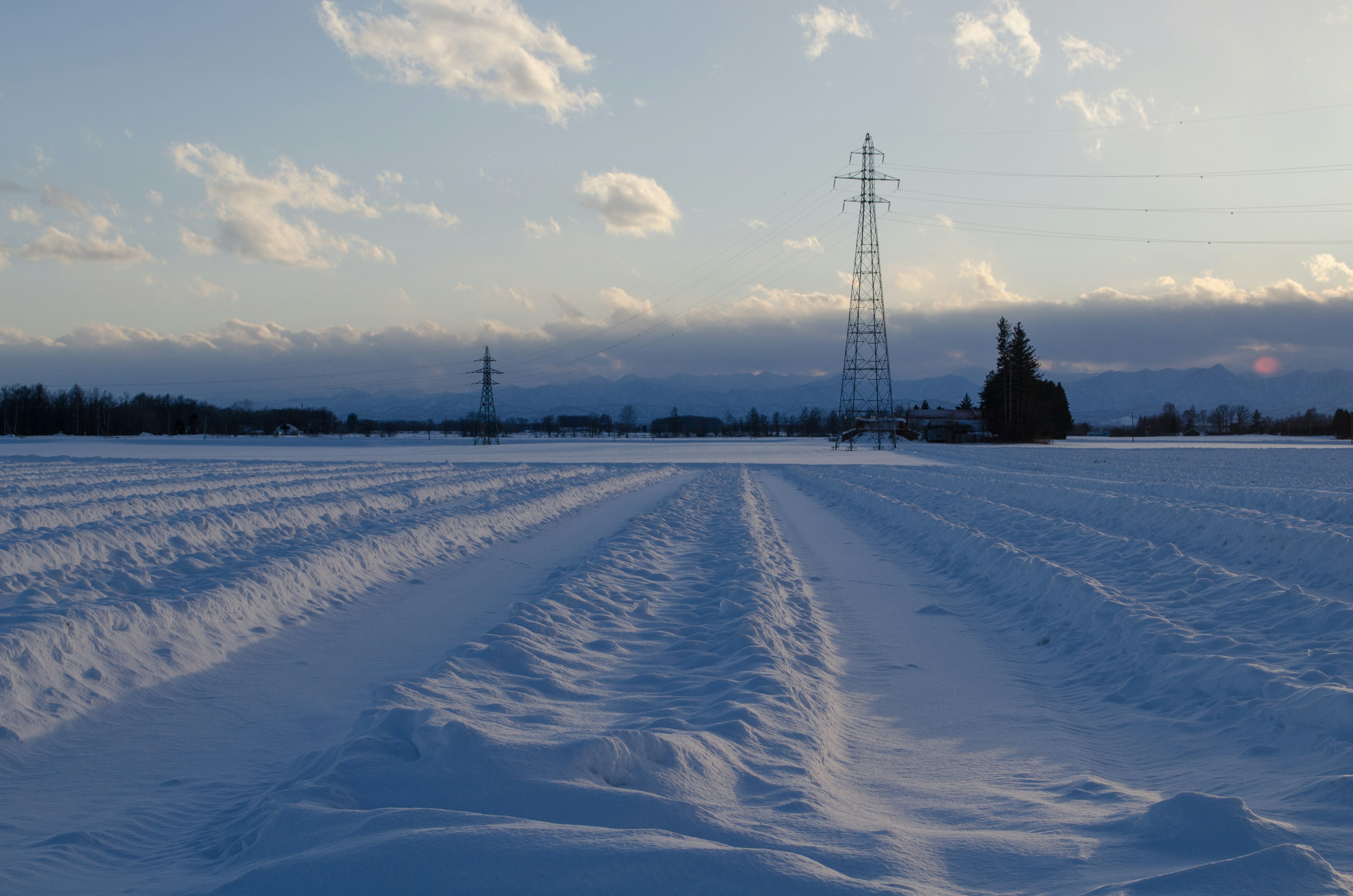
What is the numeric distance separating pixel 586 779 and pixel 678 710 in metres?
1.64

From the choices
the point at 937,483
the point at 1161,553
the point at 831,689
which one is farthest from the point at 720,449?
the point at 831,689

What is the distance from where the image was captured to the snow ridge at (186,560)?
6961 millimetres

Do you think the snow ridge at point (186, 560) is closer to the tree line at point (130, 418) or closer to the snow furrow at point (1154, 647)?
the snow furrow at point (1154, 647)

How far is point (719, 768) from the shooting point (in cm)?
469

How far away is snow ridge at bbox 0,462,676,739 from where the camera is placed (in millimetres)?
6961

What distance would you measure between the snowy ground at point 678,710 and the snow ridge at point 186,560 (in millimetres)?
68

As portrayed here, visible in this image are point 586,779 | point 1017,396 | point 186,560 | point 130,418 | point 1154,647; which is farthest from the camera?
point 130,418

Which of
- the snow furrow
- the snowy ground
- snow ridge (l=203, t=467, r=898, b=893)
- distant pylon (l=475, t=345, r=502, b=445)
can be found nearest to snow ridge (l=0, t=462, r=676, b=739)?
the snowy ground

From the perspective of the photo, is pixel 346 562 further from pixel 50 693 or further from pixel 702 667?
pixel 702 667

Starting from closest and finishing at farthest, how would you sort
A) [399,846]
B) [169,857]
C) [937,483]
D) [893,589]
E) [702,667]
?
[399,846]
[169,857]
[702,667]
[893,589]
[937,483]

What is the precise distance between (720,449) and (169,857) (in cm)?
8480

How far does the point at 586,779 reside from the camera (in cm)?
430

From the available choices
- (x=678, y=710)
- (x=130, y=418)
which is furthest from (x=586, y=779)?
(x=130, y=418)

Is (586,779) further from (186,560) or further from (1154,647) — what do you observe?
(186,560)
